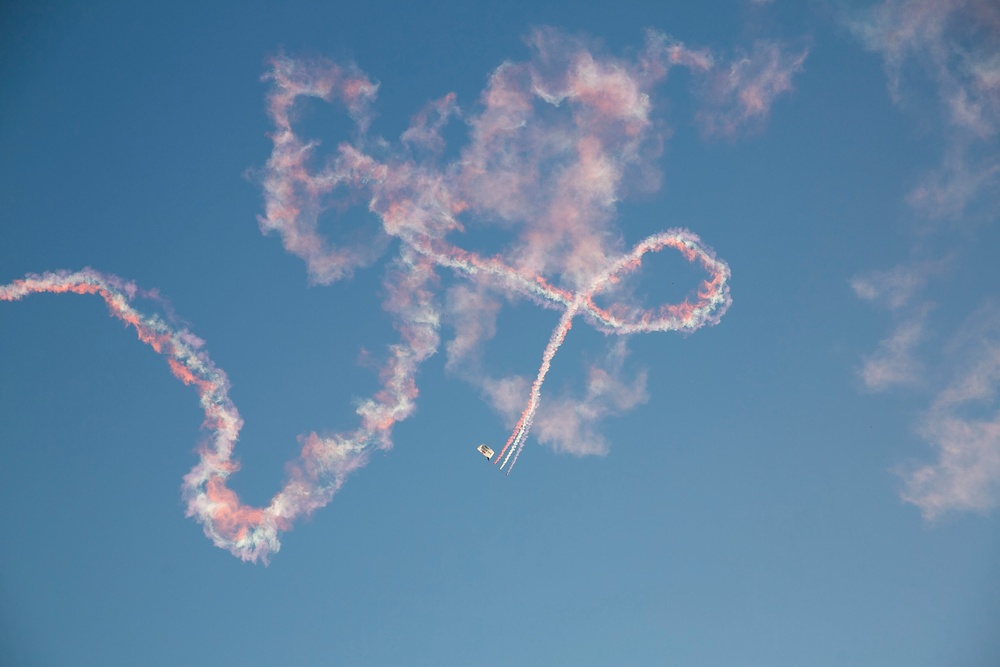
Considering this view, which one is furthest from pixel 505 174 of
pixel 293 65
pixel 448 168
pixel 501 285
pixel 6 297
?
pixel 6 297

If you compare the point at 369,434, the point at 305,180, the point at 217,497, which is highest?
the point at 305,180

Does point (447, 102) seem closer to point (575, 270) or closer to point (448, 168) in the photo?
point (448, 168)

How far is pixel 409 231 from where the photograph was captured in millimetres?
57000

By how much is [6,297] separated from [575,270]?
4329 centimetres

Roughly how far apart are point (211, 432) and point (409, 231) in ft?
71.8

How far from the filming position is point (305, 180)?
56.9 metres

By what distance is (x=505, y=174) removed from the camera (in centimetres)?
5666

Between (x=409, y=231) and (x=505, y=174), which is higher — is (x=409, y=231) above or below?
below

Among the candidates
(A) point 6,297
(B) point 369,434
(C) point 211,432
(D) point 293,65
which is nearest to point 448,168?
(D) point 293,65

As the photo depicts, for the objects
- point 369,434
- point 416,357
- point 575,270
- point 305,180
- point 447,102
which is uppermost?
point 447,102

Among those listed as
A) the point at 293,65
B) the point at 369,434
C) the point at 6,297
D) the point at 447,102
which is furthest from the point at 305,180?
the point at 6,297

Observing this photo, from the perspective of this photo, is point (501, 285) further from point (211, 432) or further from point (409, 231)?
point (211, 432)

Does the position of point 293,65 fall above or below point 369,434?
above

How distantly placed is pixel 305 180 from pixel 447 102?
12351mm
